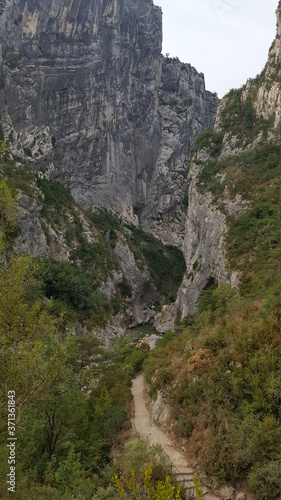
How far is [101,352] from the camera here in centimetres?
2664

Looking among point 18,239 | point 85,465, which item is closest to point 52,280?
point 18,239

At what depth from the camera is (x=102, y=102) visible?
65000mm

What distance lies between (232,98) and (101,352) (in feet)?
110

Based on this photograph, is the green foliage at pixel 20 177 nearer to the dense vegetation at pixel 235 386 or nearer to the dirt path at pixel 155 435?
the dense vegetation at pixel 235 386

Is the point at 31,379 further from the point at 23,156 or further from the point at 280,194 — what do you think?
the point at 23,156

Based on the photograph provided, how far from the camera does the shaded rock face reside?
53.2 meters

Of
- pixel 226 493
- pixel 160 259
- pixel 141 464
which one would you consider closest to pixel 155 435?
pixel 141 464

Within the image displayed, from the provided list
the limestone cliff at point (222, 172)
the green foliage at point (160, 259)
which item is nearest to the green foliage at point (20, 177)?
the limestone cliff at point (222, 172)

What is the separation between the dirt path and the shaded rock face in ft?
125

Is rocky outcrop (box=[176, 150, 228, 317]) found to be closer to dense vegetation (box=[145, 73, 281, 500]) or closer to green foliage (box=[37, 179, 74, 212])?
dense vegetation (box=[145, 73, 281, 500])

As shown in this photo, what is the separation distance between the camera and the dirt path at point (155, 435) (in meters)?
8.53

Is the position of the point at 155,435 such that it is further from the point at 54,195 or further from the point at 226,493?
the point at 54,195

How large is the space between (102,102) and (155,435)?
62253mm

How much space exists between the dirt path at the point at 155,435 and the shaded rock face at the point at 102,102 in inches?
1505
